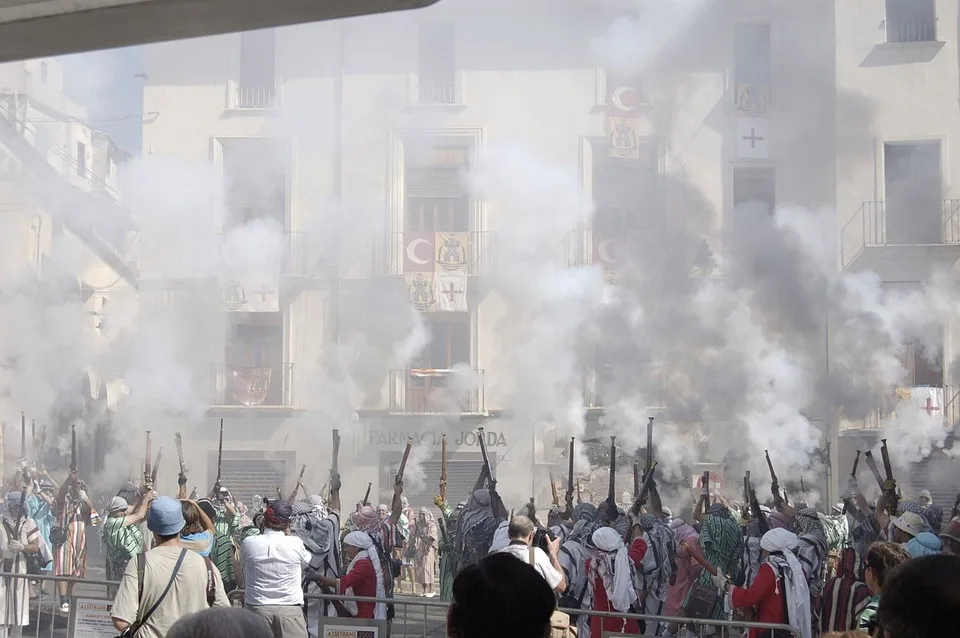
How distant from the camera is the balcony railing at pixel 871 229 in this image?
14.6m

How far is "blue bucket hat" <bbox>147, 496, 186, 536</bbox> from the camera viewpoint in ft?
12.1

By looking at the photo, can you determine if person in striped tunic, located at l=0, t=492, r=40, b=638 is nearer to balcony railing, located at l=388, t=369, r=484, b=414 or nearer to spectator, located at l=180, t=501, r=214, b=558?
spectator, located at l=180, t=501, r=214, b=558

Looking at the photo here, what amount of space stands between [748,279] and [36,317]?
962 centimetres

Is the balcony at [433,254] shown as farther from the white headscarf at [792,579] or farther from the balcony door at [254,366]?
the white headscarf at [792,579]

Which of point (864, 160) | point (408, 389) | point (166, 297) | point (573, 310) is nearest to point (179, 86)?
point (166, 297)

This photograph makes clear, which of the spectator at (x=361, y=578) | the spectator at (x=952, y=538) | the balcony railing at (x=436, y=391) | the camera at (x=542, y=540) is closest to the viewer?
the camera at (x=542, y=540)

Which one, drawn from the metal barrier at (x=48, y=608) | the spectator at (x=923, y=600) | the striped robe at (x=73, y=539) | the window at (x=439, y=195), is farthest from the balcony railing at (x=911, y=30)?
the spectator at (x=923, y=600)

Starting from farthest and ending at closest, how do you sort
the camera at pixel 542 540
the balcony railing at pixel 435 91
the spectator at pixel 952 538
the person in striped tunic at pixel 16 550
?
the balcony railing at pixel 435 91 < the person in striped tunic at pixel 16 550 < the spectator at pixel 952 538 < the camera at pixel 542 540

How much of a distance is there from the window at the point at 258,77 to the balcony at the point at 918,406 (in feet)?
30.4

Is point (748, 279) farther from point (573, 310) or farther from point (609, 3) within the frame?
point (609, 3)

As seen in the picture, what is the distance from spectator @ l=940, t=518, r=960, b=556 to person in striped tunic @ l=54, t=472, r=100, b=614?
730 centimetres

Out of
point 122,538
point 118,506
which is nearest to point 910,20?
point 118,506

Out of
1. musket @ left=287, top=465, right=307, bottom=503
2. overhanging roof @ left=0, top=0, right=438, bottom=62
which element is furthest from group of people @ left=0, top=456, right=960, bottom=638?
musket @ left=287, top=465, right=307, bottom=503

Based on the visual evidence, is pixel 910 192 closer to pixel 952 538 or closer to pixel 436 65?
pixel 436 65
